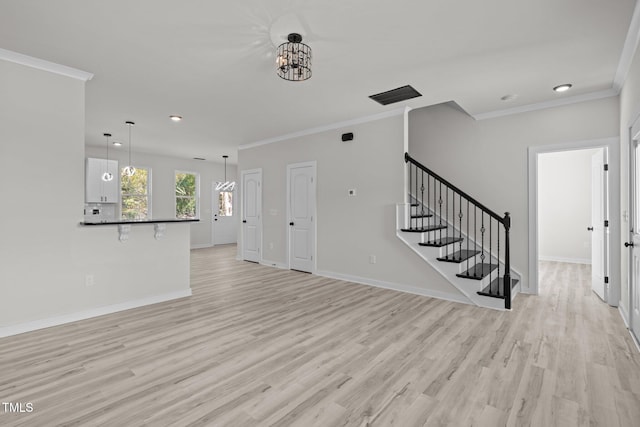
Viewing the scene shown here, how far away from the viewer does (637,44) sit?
2.64 m

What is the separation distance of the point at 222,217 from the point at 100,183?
3737mm

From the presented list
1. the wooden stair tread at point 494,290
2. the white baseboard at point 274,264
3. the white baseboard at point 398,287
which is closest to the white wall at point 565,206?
the wooden stair tread at point 494,290

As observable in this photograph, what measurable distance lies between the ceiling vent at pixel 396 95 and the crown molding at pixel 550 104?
1414mm

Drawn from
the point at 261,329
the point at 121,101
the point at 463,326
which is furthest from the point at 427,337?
the point at 121,101

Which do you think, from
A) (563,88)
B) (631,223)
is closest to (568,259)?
(631,223)

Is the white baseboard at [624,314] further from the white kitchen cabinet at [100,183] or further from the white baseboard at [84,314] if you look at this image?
the white kitchen cabinet at [100,183]

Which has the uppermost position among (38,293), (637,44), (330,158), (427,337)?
(637,44)

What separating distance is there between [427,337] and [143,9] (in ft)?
11.9

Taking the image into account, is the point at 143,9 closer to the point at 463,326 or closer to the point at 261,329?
the point at 261,329

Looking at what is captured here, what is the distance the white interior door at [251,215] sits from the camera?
6.89 m

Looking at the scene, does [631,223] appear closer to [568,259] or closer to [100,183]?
[568,259]

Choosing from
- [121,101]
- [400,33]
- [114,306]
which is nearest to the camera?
[400,33]

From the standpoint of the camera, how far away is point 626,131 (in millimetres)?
3236

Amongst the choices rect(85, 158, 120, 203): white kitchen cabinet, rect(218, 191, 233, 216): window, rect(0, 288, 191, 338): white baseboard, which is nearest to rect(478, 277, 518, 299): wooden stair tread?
rect(0, 288, 191, 338): white baseboard
